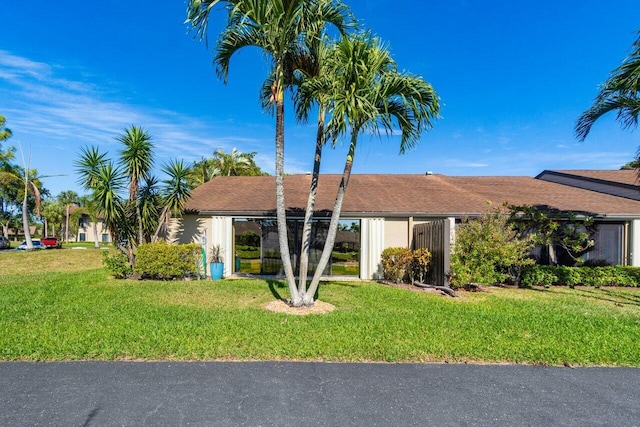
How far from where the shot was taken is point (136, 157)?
10891 millimetres

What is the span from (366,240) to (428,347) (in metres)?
7.42

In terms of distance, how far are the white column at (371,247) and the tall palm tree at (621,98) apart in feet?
20.8

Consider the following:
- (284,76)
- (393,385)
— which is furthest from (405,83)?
(393,385)

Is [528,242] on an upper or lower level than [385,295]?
upper

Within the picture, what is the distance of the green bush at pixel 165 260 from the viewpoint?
35.4 feet

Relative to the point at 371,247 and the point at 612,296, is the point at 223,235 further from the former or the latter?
the point at 612,296

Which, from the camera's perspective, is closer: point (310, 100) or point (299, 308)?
point (299, 308)

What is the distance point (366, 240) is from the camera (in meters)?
12.2

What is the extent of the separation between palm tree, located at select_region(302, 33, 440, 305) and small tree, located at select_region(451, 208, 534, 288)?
4.07m

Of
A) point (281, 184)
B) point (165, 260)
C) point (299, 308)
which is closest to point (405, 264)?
point (299, 308)

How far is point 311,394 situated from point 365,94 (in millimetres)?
5357

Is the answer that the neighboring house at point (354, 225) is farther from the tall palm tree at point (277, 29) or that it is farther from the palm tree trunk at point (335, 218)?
the tall palm tree at point (277, 29)

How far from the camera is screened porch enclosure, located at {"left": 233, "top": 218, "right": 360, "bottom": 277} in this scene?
12117mm

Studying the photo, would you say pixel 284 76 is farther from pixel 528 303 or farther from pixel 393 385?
pixel 528 303
